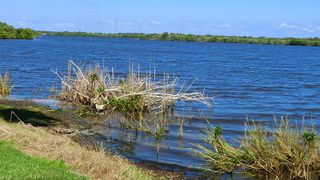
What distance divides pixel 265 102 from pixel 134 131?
38.5 feet

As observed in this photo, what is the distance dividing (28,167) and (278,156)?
20.0ft

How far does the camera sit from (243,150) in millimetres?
14086

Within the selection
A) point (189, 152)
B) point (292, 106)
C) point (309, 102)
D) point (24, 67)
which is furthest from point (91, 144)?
point (24, 67)

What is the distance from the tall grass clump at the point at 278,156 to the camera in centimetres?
1312

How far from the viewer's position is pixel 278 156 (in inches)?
523

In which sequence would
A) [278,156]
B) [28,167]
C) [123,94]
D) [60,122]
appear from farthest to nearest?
[123,94] < [60,122] < [278,156] < [28,167]

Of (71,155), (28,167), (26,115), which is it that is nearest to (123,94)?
(26,115)

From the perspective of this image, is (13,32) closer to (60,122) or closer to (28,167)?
(60,122)

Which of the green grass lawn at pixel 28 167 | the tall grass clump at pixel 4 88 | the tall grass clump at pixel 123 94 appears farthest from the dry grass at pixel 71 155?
the tall grass clump at pixel 4 88

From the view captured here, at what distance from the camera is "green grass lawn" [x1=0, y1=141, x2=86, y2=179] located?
9664 mm

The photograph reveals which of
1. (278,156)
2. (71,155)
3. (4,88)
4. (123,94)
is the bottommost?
(4,88)

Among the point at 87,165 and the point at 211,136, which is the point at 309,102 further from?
the point at 87,165

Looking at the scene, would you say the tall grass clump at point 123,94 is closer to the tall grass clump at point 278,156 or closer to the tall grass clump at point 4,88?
the tall grass clump at point 4,88

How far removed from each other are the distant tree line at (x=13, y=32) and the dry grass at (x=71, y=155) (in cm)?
12855
